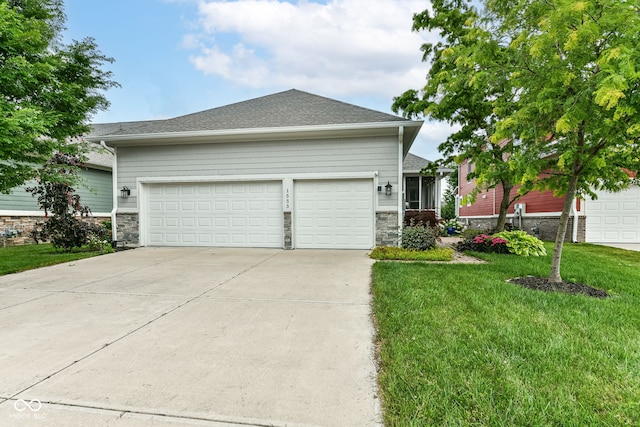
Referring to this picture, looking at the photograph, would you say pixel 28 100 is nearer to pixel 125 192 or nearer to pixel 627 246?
pixel 125 192

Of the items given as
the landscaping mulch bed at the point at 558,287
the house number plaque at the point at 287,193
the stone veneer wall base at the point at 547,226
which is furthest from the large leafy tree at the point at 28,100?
the stone veneer wall base at the point at 547,226

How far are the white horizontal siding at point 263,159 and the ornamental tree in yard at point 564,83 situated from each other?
3809 millimetres

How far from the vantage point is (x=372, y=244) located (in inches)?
344

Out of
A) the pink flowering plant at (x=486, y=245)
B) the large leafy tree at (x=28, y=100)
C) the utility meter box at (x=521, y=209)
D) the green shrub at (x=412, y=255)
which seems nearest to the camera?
the large leafy tree at (x=28, y=100)

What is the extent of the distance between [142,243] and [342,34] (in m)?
11.0

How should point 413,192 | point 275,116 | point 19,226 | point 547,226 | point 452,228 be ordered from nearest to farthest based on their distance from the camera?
point 275,116 < point 19,226 < point 547,226 < point 452,228 < point 413,192

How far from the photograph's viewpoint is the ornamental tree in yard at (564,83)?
332 cm

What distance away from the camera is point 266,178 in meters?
9.12

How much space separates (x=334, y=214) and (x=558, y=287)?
18.0 feet

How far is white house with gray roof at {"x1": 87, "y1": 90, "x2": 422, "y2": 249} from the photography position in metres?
8.62

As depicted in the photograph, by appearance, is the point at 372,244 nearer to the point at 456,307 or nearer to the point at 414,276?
the point at 414,276

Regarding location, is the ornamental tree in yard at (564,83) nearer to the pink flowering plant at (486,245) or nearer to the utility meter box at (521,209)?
the pink flowering plant at (486,245)

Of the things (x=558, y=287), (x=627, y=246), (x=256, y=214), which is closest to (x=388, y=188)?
(x=256, y=214)

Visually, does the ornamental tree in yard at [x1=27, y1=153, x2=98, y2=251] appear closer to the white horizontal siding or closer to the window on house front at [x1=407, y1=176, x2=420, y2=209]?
the white horizontal siding
